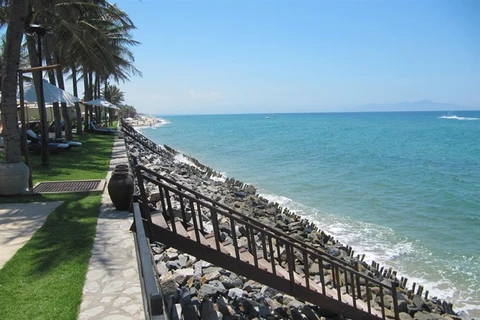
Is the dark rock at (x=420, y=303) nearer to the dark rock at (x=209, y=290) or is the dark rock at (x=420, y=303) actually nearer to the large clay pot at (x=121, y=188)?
the dark rock at (x=209, y=290)

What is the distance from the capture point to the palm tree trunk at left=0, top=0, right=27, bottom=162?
8.91 meters

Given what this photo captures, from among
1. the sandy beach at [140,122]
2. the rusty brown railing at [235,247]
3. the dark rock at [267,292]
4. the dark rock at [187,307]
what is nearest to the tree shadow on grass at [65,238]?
the rusty brown railing at [235,247]

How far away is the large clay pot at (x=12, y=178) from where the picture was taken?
27.8 ft

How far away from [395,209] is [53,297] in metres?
14.7

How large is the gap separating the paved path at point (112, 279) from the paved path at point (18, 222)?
114cm

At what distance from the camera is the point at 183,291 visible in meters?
5.38

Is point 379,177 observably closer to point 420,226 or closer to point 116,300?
point 420,226

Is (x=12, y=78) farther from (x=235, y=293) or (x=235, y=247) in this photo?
(x=235, y=293)

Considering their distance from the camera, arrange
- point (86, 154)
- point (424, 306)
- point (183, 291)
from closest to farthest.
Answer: point (183, 291) → point (424, 306) → point (86, 154)

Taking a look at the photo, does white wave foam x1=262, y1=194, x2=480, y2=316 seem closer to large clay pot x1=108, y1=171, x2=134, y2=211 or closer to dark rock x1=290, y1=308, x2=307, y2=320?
dark rock x1=290, y1=308, x2=307, y2=320

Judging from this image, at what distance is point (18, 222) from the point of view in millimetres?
6762

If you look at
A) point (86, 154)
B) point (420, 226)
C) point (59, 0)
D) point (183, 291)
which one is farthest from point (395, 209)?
point (59, 0)

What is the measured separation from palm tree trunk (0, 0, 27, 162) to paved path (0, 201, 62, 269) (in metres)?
1.77

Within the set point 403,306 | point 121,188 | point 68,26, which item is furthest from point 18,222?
point 68,26
